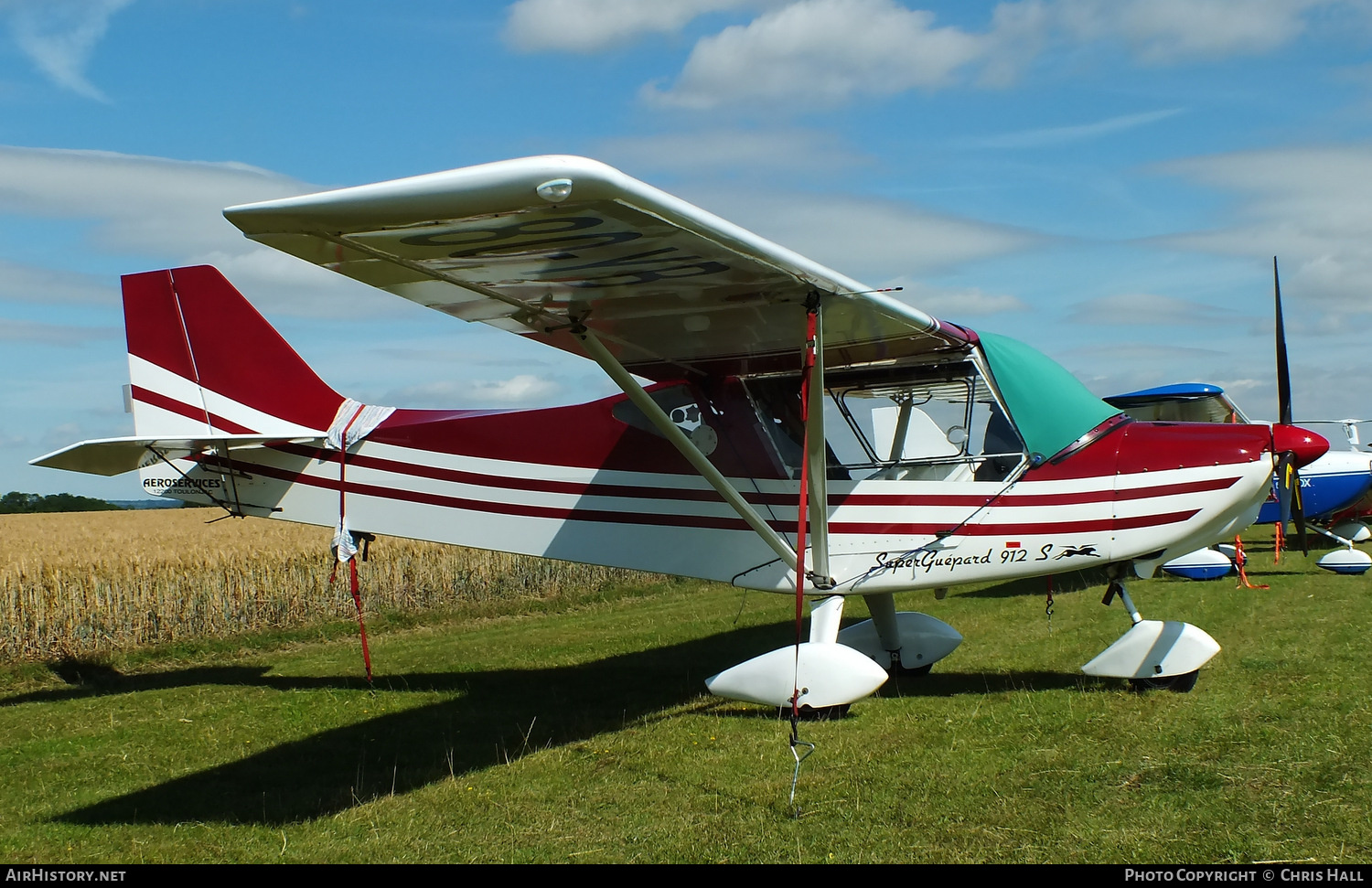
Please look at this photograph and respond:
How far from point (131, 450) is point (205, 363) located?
3.44ft

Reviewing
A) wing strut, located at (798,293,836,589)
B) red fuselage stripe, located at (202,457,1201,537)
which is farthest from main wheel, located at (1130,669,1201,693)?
wing strut, located at (798,293,836,589)

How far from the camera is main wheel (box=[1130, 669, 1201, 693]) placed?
6431 millimetres

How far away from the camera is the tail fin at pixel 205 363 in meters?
8.36

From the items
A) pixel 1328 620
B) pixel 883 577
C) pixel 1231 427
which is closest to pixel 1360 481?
pixel 1328 620

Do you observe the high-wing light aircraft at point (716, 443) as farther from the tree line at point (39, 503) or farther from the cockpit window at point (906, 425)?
the tree line at point (39, 503)

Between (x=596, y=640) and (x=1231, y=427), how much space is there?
675 cm

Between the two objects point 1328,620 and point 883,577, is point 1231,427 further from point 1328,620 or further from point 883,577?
point 1328,620

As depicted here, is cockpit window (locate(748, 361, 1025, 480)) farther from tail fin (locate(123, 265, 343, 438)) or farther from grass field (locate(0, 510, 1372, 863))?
tail fin (locate(123, 265, 343, 438))

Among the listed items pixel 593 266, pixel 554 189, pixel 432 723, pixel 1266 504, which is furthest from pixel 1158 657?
pixel 1266 504

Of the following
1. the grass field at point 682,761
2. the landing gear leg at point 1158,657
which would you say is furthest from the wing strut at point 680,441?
the landing gear leg at point 1158,657

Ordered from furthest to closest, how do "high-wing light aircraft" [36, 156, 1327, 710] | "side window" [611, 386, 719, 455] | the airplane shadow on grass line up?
1. "side window" [611, 386, 719, 455]
2. the airplane shadow on grass
3. "high-wing light aircraft" [36, 156, 1327, 710]

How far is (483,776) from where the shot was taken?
538cm

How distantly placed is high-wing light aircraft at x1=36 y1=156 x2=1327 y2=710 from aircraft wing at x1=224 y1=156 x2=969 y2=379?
2 centimetres

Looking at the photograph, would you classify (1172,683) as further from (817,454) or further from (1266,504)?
(1266,504)
